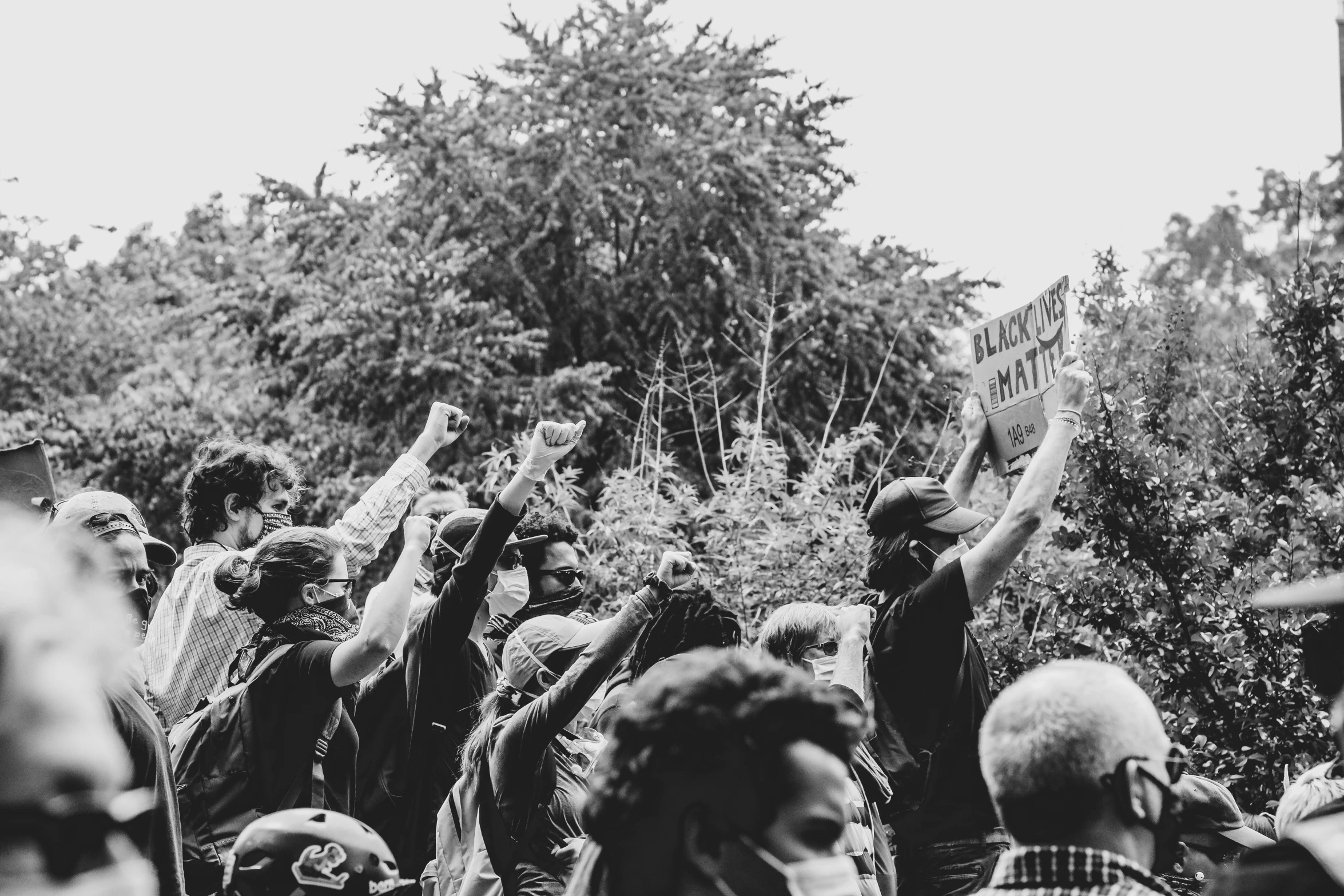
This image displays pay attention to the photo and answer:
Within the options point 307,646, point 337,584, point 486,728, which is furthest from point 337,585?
point 486,728

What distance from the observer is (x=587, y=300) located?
2055cm

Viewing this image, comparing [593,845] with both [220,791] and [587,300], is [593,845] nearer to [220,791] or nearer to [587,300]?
[220,791]

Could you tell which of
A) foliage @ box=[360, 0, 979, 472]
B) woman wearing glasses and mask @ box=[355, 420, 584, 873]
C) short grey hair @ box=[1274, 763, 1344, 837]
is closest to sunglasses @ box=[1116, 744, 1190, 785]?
short grey hair @ box=[1274, 763, 1344, 837]

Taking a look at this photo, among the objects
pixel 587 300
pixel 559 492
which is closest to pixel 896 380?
pixel 587 300

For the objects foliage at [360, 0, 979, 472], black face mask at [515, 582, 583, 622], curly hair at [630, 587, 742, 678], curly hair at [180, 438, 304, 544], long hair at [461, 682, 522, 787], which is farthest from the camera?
foliage at [360, 0, 979, 472]

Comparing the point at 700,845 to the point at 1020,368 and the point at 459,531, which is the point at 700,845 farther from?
the point at 1020,368

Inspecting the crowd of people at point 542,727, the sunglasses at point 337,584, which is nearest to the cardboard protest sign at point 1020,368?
the crowd of people at point 542,727

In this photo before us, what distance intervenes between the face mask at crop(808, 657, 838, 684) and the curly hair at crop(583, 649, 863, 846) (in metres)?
2.42

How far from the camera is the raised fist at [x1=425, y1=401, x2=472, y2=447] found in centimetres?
586

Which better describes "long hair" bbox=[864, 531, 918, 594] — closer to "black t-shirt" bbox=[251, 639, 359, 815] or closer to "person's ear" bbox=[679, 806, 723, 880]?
"black t-shirt" bbox=[251, 639, 359, 815]

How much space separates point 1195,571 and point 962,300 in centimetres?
1516

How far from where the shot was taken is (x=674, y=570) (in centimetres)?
423

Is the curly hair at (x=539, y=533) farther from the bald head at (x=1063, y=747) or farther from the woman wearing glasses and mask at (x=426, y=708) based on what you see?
the bald head at (x=1063, y=747)

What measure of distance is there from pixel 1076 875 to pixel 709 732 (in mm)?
699
